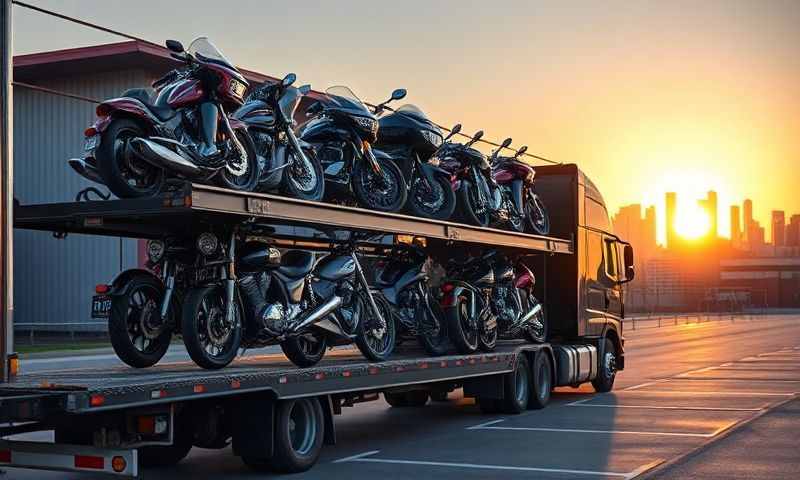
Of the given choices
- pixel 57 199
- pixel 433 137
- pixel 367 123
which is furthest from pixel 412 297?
pixel 57 199

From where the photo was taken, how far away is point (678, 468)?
409 inches

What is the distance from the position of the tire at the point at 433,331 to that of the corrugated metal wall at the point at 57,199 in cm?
2622

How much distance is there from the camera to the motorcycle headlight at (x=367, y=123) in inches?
508

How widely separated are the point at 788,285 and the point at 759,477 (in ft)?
526

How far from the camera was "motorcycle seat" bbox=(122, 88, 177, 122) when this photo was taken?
1001cm

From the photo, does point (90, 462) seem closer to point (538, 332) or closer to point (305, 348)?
point (305, 348)

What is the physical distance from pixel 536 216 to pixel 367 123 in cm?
471

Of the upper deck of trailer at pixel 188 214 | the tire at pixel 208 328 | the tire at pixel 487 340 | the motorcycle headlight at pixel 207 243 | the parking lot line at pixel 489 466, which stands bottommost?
the parking lot line at pixel 489 466

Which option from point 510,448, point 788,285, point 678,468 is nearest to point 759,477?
point 678,468

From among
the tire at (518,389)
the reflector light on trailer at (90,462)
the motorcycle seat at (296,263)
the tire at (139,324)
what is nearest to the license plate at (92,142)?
the tire at (139,324)

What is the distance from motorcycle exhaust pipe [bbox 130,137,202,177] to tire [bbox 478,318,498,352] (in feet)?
20.3

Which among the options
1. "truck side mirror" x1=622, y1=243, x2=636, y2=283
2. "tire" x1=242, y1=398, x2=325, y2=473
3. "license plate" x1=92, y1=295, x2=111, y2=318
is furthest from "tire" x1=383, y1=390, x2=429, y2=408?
"license plate" x1=92, y1=295, x2=111, y2=318

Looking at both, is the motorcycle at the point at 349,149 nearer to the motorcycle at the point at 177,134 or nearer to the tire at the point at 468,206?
the tire at the point at 468,206

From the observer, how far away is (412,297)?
14.0m
